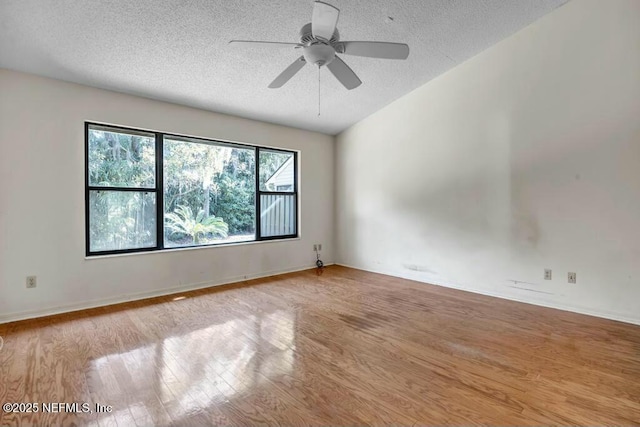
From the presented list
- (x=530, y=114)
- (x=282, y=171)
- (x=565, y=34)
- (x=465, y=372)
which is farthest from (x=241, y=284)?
(x=565, y=34)

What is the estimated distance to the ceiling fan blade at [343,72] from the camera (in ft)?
8.57

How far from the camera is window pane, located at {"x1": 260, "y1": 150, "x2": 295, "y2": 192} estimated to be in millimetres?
5182

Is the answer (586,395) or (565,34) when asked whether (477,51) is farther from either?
(586,395)

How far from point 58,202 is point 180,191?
4.30ft

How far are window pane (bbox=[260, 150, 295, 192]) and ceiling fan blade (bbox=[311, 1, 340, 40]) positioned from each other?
3129 mm

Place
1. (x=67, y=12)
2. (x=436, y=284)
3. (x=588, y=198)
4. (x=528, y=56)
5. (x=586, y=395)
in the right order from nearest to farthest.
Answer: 1. (x=586, y=395)
2. (x=67, y=12)
3. (x=588, y=198)
4. (x=528, y=56)
5. (x=436, y=284)

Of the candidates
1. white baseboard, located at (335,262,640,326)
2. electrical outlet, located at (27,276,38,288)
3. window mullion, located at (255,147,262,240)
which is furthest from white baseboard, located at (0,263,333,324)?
white baseboard, located at (335,262,640,326)

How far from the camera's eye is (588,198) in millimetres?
3268

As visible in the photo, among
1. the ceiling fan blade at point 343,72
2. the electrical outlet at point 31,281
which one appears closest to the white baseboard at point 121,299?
the electrical outlet at point 31,281

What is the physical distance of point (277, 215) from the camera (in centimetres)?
538

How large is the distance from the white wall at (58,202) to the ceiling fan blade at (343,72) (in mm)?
2424

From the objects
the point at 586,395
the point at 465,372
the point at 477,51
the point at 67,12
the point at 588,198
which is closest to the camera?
the point at 586,395

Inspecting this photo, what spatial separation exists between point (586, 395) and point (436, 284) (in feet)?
8.60

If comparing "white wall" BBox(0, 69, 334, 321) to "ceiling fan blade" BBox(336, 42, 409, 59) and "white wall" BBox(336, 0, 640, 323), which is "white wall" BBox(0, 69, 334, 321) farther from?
"white wall" BBox(336, 0, 640, 323)
